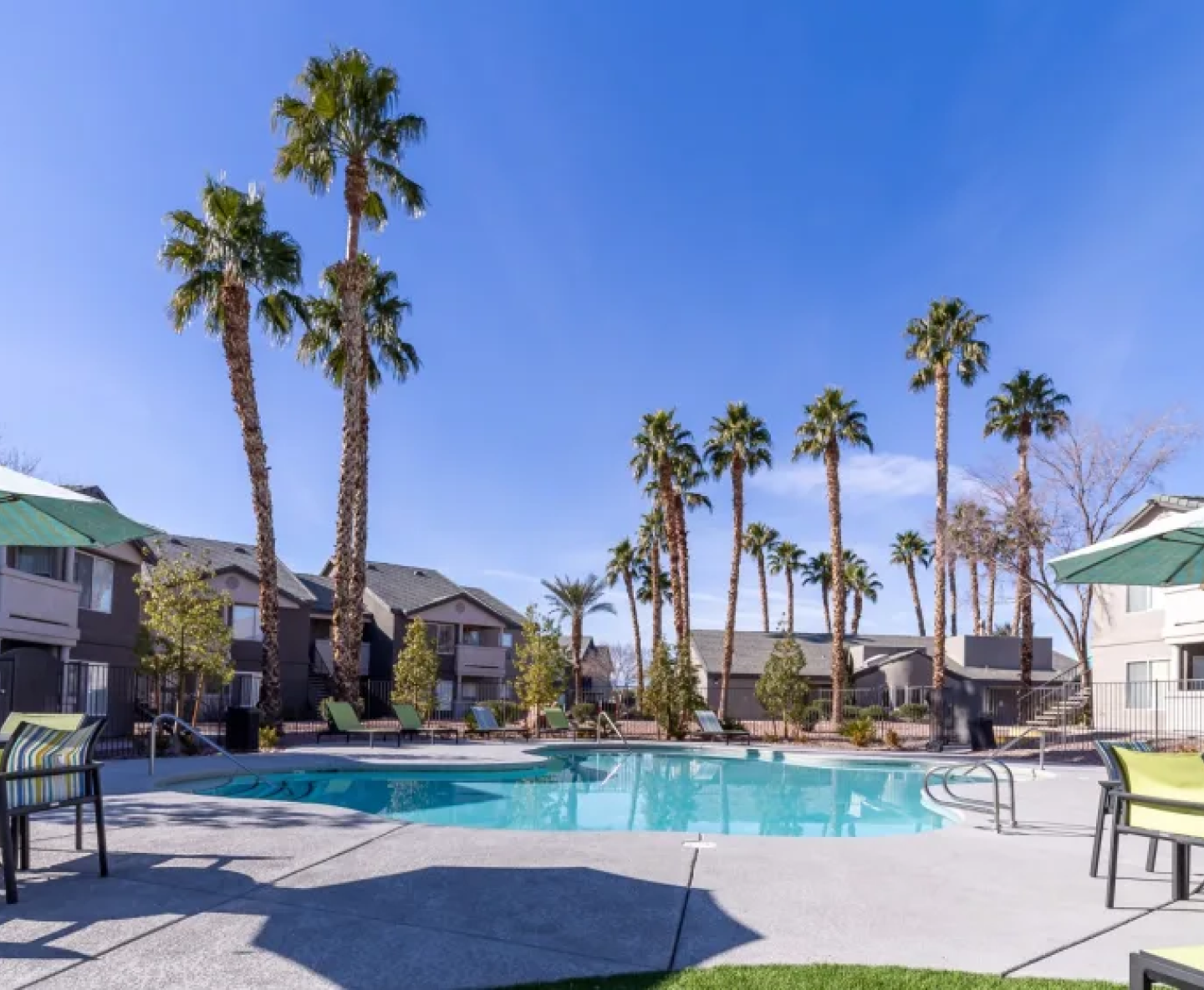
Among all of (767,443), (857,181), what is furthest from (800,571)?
(857,181)

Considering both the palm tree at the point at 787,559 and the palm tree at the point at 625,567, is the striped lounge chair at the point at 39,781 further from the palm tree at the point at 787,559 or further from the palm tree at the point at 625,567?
the palm tree at the point at 787,559

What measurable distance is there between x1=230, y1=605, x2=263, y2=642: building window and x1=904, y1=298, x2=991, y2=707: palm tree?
24416 mm

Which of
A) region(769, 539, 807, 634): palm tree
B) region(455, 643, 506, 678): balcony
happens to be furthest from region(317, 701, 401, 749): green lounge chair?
region(769, 539, 807, 634): palm tree

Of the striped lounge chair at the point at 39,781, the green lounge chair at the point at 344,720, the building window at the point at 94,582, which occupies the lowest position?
the green lounge chair at the point at 344,720

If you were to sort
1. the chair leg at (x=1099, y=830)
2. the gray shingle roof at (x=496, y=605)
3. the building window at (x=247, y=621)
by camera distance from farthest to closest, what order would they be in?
the gray shingle roof at (x=496, y=605)
the building window at (x=247, y=621)
the chair leg at (x=1099, y=830)

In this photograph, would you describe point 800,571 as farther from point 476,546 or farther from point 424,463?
point 424,463

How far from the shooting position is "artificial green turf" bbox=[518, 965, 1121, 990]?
14.1 feet

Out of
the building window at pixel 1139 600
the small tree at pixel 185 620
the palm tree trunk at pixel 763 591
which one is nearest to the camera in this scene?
the small tree at pixel 185 620

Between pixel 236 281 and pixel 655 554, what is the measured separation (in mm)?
34063

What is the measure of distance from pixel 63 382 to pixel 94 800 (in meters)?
18.8

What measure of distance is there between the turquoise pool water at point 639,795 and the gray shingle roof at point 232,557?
1956 centimetres

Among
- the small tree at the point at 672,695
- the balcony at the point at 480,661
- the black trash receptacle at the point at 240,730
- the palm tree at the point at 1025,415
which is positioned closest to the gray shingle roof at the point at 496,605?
the balcony at the point at 480,661

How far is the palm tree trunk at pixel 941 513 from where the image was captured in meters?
28.6

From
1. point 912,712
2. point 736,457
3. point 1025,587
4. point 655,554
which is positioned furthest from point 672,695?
point 655,554
